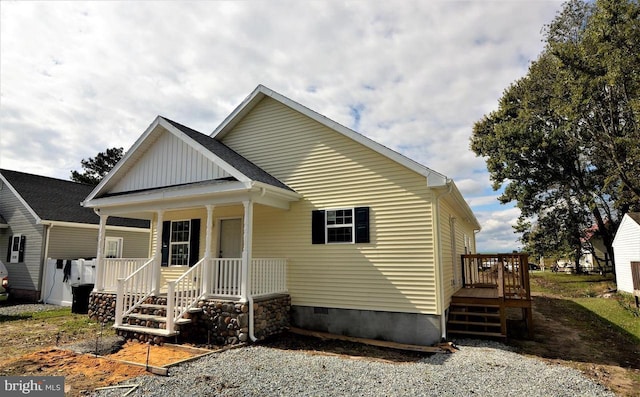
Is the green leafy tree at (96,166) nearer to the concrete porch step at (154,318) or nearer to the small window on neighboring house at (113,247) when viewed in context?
the small window on neighboring house at (113,247)

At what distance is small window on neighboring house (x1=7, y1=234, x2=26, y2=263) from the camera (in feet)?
55.0

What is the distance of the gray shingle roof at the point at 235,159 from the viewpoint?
30.8 ft

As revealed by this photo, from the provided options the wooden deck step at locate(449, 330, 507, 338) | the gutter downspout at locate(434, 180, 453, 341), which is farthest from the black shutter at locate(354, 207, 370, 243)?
the wooden deck step at locate(449, 330, 507, 338)

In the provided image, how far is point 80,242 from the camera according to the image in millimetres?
17375

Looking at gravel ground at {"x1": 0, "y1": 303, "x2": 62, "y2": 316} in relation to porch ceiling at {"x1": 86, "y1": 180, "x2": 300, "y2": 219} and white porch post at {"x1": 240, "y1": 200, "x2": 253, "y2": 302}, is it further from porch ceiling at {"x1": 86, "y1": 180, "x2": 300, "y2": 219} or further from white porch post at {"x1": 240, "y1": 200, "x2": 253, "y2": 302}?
white porch post at {"x1": 240, "y1": 200, "x2": 253, "y2": 302}

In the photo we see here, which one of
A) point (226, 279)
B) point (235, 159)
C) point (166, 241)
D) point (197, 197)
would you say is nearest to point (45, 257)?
point (166, 241)

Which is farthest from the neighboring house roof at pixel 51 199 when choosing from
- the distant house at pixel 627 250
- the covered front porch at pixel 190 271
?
the distant house at pixel 627 250

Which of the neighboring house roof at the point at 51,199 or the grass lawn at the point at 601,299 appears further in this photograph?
the neighboring house roof at the point at 51,199

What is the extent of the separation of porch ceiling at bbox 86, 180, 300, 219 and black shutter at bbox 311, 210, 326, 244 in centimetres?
79

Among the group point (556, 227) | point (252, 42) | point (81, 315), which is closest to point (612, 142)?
point (556, 227)

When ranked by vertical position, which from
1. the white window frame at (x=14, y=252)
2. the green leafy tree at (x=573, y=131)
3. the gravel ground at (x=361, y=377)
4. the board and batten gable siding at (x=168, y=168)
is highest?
the green leafy tree at (x=573, y=131)

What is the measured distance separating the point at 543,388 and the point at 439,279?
3.03 m

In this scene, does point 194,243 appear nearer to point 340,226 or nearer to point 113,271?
point 113,271

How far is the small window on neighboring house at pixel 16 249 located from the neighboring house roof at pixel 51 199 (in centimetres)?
176
